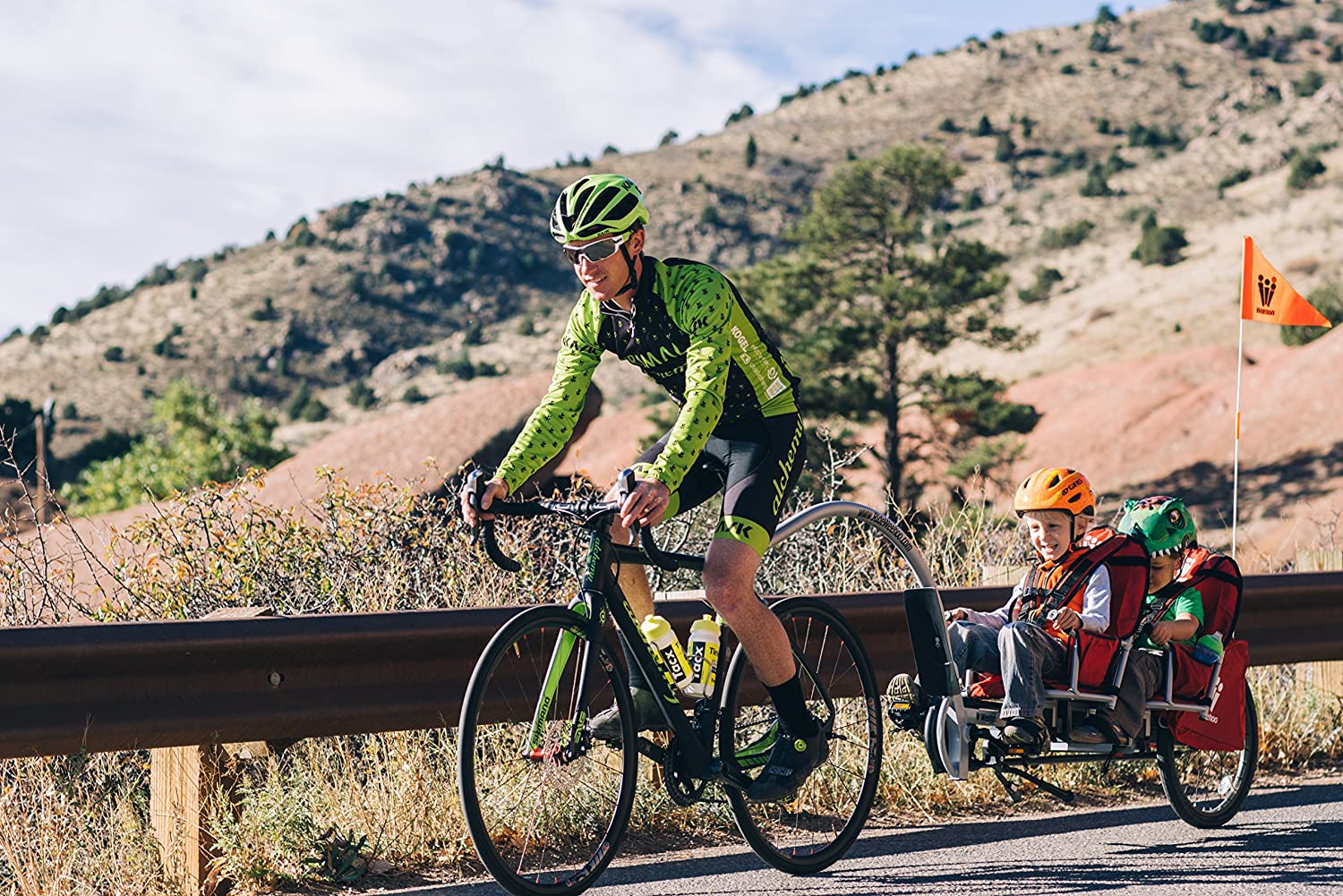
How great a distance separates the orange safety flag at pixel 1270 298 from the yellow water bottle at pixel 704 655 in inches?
194

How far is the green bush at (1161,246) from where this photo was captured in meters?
59.3

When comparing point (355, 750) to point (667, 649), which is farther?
point (355, 750)

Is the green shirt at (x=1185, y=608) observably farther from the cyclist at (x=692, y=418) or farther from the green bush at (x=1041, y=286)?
the green bush at (x=1041, y=286)

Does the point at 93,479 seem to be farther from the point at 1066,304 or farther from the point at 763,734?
the point at 1066,304

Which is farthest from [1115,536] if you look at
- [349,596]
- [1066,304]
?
[1066,304]

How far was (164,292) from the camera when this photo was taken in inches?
3366

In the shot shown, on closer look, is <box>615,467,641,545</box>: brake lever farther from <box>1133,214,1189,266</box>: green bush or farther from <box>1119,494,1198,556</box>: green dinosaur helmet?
<box>1133,214,1189,266</box>: green bush

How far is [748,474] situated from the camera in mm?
4867

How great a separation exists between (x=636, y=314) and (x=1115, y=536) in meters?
1.91

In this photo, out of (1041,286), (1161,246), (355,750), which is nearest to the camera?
(355,750)

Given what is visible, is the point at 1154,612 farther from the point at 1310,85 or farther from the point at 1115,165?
the point at 1310,85

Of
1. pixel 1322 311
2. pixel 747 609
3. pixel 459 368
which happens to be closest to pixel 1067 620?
pixel 747 609

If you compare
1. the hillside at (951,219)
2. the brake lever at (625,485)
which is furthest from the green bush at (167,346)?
the brake lever at (625,485)

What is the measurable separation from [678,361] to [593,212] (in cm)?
59
